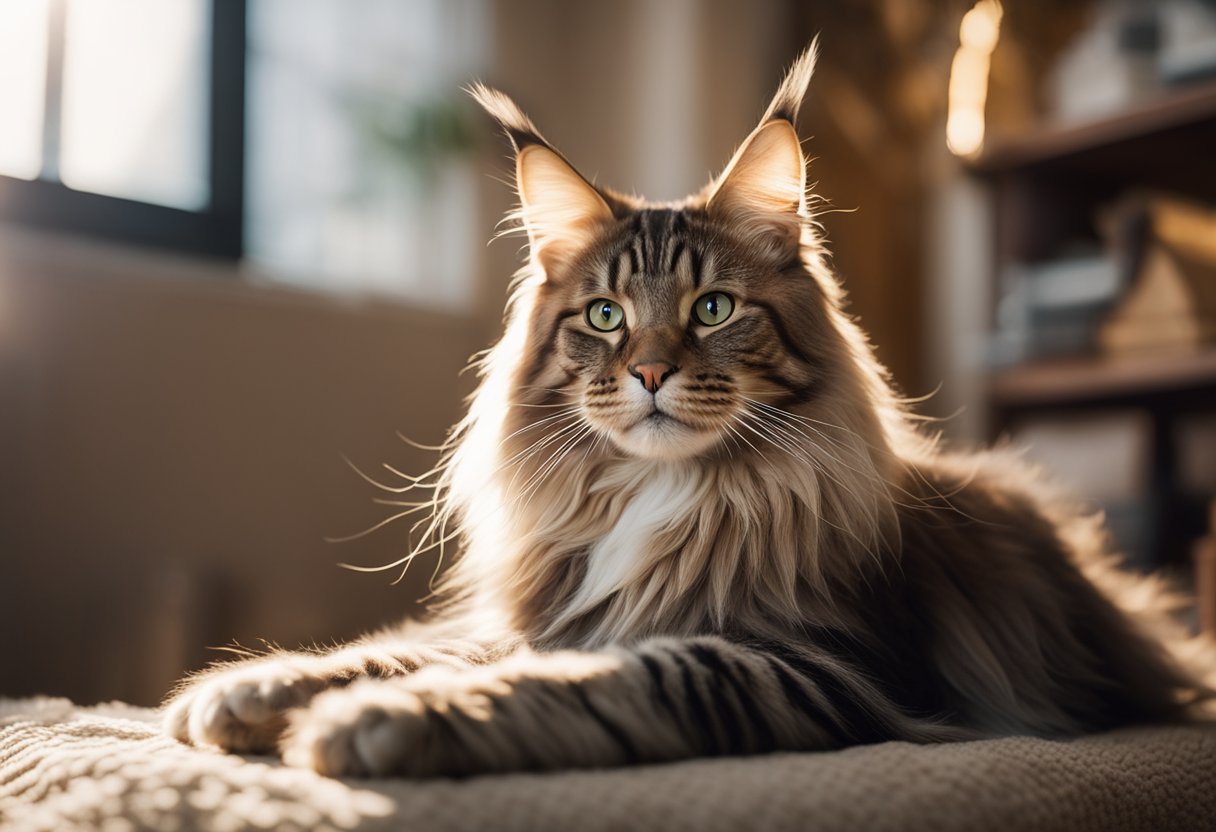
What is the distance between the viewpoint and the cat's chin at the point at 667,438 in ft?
4.04

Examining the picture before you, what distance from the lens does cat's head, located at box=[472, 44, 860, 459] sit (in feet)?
4.09

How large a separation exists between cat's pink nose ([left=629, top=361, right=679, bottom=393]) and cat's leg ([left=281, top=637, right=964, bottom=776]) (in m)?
0.33

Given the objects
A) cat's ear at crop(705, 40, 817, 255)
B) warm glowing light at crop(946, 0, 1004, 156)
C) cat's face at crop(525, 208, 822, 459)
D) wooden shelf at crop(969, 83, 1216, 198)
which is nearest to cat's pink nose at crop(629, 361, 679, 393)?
Answer: cat's face at crop(525, 208, 822, 459)

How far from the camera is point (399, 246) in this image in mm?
3355

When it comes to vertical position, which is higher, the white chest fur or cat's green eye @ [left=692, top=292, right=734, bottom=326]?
cat's green eye @ [left=692, top=292, right=734, bottom=326]

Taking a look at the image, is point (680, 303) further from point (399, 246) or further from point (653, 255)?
point (399, 246)

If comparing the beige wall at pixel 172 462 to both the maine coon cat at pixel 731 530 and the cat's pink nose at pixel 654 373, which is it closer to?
the maine coon cat at pixel 731 530

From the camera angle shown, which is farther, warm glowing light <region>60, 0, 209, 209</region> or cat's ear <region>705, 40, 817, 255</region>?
warm glowing light <region>60, 0, 209, 209</region>

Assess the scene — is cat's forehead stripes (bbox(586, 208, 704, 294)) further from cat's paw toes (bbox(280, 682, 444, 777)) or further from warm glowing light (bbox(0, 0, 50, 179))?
warm glowing light (bbox(0, 0, 50, 179))

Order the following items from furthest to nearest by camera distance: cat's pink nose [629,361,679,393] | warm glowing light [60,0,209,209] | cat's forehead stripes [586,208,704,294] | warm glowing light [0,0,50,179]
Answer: warm glowing light [60,0,209,209] < warm glowing light [0,0,50,179] < cat's forehead stripes [586,208,704,294] < cat's pink nose [629,361,679,393]

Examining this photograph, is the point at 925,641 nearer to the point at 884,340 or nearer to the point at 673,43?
the point at 884,340

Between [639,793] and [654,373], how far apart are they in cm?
56

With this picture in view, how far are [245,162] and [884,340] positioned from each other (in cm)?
221

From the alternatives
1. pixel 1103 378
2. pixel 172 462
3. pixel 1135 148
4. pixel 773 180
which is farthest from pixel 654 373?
pixel 1135 148
